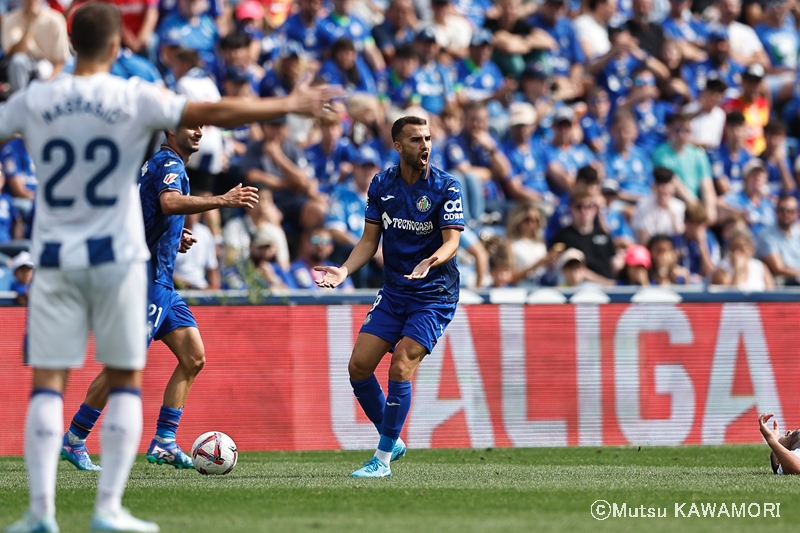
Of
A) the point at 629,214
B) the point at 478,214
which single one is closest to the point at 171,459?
the point at 478,214

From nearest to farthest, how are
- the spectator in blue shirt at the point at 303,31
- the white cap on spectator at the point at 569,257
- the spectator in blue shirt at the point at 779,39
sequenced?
1. the white cap on spectator at the point at 569,257
2. the spectator in blue shirt at the point at 303,31
3. the spectator in blue shirt at the point at 779,39

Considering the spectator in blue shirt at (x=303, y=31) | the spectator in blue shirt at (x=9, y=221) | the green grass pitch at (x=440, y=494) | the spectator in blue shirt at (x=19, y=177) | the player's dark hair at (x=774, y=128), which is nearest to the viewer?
the green grass pitch at (x=440, y=494)

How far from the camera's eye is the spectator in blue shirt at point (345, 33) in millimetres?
17109

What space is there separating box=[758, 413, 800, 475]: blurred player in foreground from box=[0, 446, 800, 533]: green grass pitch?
139 mm

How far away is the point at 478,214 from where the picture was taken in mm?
15461

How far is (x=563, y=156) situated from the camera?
16.7 meters

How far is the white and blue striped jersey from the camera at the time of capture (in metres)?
5.69

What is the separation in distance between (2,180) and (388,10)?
680 centimetres

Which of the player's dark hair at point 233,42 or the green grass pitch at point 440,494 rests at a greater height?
the player's dark hair at point 233,42

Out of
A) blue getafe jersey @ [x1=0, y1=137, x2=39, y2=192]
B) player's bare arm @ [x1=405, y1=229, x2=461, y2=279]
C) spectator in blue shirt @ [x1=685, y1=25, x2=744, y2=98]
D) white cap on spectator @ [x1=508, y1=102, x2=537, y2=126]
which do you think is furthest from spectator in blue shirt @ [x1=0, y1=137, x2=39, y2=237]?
spectator in blue shirt @ [x1=685, y1=25, x2=744, y2=98]

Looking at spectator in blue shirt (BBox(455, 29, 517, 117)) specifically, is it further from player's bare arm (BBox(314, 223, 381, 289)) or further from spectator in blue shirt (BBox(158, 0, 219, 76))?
player's bare arm (BBox(314, 223, 381, 289))

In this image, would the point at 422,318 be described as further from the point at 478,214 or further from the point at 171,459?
the point at 478,214

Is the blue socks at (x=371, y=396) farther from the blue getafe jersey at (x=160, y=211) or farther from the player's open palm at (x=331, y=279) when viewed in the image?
the blue getafe jersey at (x=160, y=211)

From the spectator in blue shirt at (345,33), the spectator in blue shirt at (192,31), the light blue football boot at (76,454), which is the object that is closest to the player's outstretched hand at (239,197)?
the light blue football boot at (76,454)
